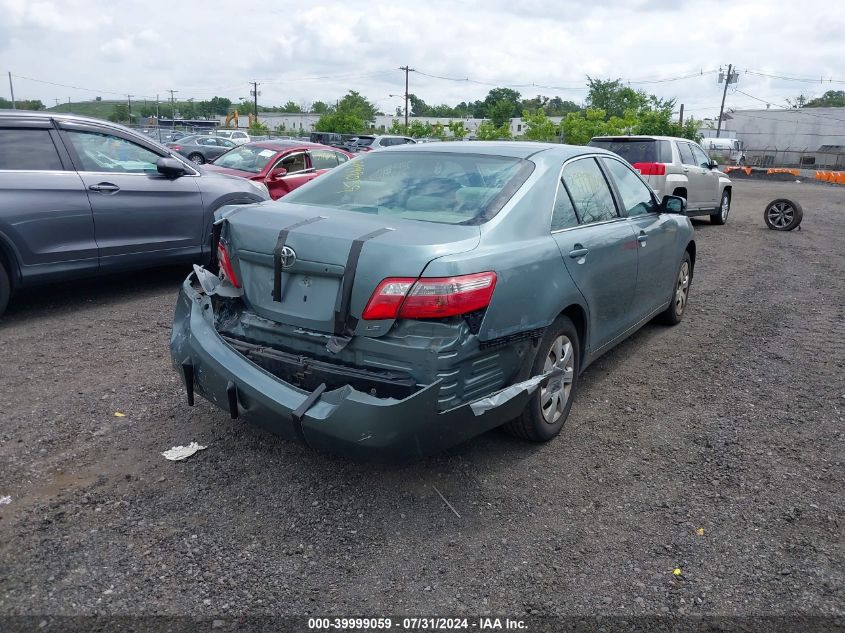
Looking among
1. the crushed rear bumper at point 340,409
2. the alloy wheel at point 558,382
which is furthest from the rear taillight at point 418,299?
the alloy wheel at point 558,382

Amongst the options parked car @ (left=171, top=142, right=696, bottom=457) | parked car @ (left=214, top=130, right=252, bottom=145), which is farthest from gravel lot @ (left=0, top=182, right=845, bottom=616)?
parked car @ (left=214, top=130, right=252, bottom=145)

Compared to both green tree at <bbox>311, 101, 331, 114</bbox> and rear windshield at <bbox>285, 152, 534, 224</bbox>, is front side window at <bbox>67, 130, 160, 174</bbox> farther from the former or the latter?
green tree at <bbox>311, 101, 331, 114</bbox>

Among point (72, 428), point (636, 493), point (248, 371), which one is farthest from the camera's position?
point (72, 428)

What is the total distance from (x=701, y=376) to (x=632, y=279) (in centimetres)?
105

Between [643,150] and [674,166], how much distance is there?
626 mm

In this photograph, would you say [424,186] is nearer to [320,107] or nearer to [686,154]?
[686,154]

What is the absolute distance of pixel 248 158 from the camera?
444 inches

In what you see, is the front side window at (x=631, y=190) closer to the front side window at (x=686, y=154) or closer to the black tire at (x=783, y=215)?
the front side window at (x=686, y=154)

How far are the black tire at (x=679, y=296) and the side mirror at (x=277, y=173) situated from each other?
6627 millimetres

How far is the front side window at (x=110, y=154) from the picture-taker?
6441 millimetres

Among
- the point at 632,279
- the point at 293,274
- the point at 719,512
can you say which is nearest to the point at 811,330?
the point at 632,279

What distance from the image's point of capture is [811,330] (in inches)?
257

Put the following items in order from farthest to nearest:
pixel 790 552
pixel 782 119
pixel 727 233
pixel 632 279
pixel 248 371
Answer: pixel 782 119 → pixel 727 233 → pixel 632 279 → pixel 248 371 → pixel 790 552

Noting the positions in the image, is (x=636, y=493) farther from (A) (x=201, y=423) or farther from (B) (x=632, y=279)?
(A) (x=201, y=423)
